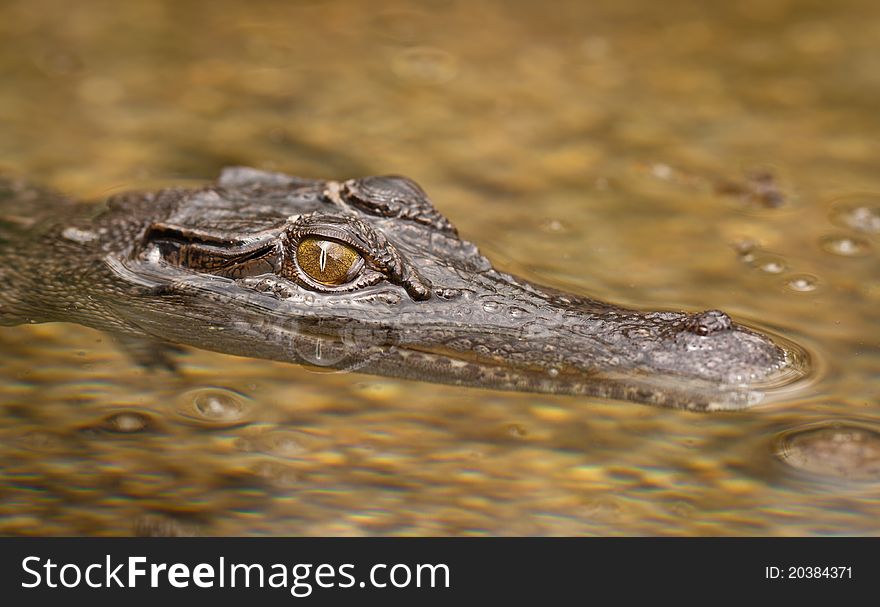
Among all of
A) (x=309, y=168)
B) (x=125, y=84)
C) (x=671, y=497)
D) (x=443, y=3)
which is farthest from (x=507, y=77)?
(x=671, y=497)

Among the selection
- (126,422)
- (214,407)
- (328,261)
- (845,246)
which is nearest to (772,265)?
(845,246)

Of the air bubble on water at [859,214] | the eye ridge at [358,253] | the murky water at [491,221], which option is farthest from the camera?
the air bubble on water at [859,214]

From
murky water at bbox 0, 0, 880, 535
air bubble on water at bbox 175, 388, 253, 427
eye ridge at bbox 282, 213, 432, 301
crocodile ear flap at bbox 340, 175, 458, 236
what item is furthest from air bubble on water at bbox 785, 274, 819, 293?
air bubble on water at bbox 175, 388, 253, 427

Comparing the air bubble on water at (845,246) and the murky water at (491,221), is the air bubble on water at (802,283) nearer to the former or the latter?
the murky water at (491,221)

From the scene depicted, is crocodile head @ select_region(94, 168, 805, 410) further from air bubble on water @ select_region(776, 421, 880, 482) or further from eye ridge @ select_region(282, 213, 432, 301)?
air bubble on water @ select_region(776, 421, 880, 482)

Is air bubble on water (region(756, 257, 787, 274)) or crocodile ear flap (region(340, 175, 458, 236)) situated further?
air bubble on water (region(756, 257, 787, 274))

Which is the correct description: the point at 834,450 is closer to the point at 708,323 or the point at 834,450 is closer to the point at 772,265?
the point at 708,323

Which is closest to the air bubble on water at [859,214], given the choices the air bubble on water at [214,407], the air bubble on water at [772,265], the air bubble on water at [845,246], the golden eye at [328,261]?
the air bubble on water at [845,246]
